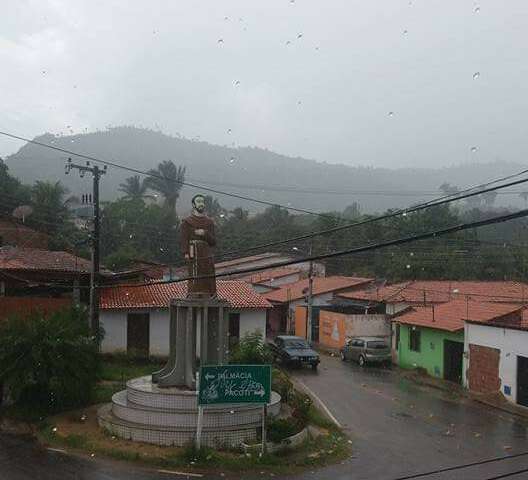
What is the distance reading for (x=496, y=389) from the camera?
23672 mm

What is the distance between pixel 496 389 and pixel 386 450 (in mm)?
10297

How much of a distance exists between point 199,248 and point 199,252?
114mm

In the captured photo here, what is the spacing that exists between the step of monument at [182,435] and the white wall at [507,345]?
11.7m

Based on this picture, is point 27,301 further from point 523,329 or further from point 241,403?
point 523,329

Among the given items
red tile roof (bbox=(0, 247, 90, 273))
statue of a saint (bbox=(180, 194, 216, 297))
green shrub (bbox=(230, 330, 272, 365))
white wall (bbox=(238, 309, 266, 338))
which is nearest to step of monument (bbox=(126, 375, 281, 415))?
statue of a saint (bbox=(180, 194, 216, 297))

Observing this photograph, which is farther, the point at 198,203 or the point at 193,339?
the point at 198,203

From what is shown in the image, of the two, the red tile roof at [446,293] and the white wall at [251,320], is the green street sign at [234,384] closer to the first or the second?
the white wall at [251,320]

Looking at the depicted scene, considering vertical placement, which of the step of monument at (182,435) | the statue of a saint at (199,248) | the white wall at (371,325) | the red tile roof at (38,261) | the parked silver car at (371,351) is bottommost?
the parked silver car at (371,351)

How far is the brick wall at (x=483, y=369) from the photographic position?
2380 cm

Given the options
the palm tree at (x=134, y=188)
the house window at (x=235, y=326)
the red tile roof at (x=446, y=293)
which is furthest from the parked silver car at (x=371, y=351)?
the palm tree at (x=134, y=188)

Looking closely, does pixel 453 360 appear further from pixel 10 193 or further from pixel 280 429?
pixel 10 193

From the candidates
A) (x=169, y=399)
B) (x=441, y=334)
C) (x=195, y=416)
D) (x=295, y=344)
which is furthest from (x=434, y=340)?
(x=195, y=416)

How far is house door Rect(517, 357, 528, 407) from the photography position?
72.5ft

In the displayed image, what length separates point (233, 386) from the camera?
13.9m
